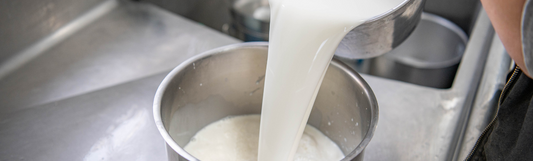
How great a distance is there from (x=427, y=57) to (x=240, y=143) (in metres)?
0.87

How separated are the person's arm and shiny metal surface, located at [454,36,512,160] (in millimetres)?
311

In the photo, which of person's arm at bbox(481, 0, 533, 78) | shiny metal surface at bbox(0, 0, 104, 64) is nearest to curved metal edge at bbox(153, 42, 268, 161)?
person's arm at bbox(481, 0, 533, 78)

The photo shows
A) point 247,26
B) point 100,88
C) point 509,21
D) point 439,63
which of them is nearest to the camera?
Answer: point 509,21

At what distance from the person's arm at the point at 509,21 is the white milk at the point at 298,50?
6.1 inches

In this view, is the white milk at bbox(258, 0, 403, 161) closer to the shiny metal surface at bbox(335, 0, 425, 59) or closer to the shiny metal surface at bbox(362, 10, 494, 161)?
the shiny metal surface at bbox(335, 0, 425, 59)

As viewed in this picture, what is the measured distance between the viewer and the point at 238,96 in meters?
0.85

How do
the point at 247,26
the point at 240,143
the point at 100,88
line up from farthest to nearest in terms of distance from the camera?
1. the point at 247,26
2. the point at 100,88
3. the point at 240,143

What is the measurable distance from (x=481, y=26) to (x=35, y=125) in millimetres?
1108

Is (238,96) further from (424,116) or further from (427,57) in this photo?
(427,57)

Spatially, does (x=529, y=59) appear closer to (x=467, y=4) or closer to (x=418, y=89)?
(x=418, y=89)

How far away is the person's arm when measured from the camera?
0.43m

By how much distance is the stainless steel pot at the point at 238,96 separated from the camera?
2.21ft

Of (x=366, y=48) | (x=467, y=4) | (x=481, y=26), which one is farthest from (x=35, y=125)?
(x=467, y=4)

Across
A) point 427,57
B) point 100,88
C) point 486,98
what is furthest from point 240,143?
point 427,57
